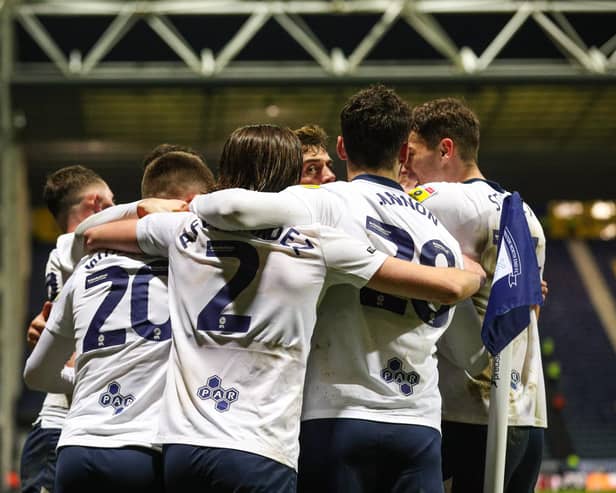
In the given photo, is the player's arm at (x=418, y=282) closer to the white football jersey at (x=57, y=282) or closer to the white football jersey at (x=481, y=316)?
the white football jersey at (x=481, y=316)

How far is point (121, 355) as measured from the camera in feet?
10.4

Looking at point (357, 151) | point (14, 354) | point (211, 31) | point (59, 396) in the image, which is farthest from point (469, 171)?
point (14, 354)

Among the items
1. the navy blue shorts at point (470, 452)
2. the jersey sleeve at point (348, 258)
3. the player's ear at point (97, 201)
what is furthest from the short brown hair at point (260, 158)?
the player's ear at point (97, 201)

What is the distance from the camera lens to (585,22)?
16.7 m

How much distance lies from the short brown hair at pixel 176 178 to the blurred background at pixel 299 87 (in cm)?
1123

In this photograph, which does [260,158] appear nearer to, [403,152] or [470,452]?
[403,152]

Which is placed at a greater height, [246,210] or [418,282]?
[246,210]

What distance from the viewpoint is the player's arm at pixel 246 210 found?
2.85 meters

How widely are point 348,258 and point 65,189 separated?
7.03ft

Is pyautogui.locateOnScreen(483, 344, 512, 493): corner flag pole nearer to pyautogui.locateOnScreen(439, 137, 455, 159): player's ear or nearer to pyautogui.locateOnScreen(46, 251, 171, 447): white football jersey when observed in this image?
pyautogui.locateOnScreen(439, 137, 455, 159): player's ear

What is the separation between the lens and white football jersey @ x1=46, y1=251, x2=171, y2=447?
3127mm

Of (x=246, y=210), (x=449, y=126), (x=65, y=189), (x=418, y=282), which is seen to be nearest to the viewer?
(x=246, y=210)

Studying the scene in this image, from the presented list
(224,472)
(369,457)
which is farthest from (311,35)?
(224,472)

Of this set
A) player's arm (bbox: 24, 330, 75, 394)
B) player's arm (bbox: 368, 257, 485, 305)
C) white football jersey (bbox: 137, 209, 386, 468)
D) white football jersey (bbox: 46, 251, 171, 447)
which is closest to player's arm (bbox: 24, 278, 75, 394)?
player's arm (bbox: 24, 330, 75, 394)
